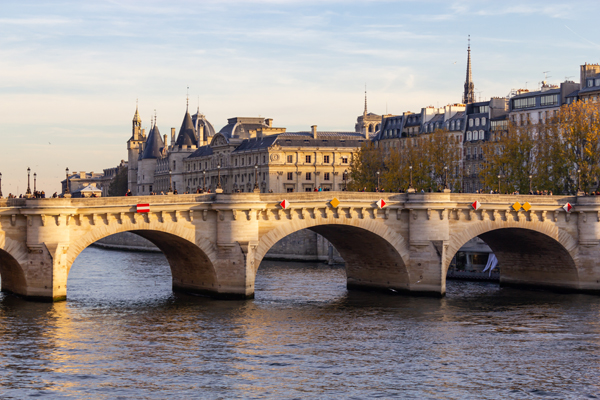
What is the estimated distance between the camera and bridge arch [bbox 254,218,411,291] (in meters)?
65.9

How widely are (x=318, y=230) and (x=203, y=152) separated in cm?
11118

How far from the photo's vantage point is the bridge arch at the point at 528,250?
71312 mm

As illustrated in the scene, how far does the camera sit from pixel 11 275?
63719mm

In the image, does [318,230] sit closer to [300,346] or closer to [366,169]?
[300,346]

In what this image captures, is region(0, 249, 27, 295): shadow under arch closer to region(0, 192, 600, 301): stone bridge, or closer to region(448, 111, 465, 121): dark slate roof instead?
region(0, 192, 600, 301): stone bridge

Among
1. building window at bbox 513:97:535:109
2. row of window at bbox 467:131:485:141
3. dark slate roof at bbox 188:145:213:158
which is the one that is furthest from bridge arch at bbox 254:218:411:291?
dark slate roof at bbox 188:145:213:158

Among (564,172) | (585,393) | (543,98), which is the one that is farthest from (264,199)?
(543,98)

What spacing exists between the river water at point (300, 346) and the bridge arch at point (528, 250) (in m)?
3.32

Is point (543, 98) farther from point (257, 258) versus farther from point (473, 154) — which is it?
point (257, 258)

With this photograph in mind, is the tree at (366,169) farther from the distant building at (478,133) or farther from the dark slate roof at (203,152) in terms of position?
the dark slate roof at (203,152)

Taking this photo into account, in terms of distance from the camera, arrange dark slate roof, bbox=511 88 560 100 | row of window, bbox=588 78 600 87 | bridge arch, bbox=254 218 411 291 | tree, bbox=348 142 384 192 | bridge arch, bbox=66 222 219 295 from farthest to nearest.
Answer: tree, bbox=348 142 384 192, dark slate roof, bbox=511 88 560 100, row of window, bbox=588 78 600 87, bridge arch, bbox=254 218 411 291, bridge arch, bbox=66 222 219 295

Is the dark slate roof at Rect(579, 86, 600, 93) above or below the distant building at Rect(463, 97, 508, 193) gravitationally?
above

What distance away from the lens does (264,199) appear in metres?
65.6

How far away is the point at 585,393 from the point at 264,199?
93.8 ft
